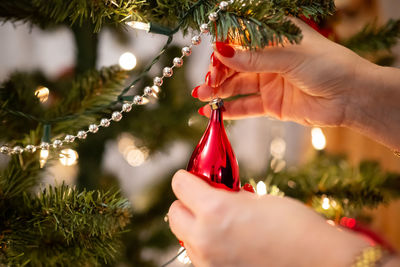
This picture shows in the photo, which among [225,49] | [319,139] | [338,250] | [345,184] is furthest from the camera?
[319,139]

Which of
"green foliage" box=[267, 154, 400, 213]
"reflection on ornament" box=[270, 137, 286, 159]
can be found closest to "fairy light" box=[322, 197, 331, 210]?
"green foliage" box=[267, 154, 400, 213]

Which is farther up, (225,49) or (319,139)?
(225,49)

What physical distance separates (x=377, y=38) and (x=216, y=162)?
0.49m

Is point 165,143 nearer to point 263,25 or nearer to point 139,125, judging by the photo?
point 139,125

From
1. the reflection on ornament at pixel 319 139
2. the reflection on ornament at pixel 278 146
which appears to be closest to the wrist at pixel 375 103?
the reflection on ornament at pixel 319 139

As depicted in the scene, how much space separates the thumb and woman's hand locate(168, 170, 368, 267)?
0.20m

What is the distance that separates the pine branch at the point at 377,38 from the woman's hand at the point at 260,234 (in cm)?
46

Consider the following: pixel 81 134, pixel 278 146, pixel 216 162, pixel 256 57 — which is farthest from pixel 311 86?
pixel 278 146

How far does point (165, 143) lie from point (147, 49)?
0.62 metres

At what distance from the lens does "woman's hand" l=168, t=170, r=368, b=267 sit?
36cm

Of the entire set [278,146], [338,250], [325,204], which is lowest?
[278,146]

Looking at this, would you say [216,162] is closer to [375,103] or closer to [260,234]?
[260,234]

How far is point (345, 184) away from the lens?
0.70m

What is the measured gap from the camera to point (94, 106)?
59 centimetres
